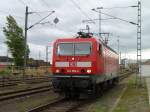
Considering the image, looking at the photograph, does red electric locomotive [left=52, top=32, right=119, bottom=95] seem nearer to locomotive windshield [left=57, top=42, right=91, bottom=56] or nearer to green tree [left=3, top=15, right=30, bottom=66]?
locomotive windshield [left=57, top=42, right=91, bottom=56]

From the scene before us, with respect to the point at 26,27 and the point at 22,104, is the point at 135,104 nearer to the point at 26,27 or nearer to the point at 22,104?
the point at 22,104

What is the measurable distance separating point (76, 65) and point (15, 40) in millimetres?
58542

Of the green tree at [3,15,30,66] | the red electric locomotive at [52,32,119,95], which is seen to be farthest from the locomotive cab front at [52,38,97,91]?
the green tree at [3,15,30,66]

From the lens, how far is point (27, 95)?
23.0 meters

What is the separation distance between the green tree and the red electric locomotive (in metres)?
55.6

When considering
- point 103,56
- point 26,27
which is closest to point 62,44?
point 103,56

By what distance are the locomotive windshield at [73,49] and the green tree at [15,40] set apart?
182 ft

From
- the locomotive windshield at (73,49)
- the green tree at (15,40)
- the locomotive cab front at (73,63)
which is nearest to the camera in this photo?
the locomotive cab front at (73,63)

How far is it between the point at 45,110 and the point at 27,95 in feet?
22.3

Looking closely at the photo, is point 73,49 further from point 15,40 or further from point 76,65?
point 15,40

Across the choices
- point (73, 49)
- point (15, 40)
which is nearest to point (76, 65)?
point (73, 49)

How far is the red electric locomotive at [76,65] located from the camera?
66.8 feet

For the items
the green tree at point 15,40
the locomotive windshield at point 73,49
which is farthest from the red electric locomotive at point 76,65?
the green tree at point 15,40

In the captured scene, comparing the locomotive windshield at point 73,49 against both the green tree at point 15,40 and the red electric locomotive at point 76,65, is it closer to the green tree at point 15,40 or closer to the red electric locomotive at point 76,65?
the red electric locomotive at point 76,65
